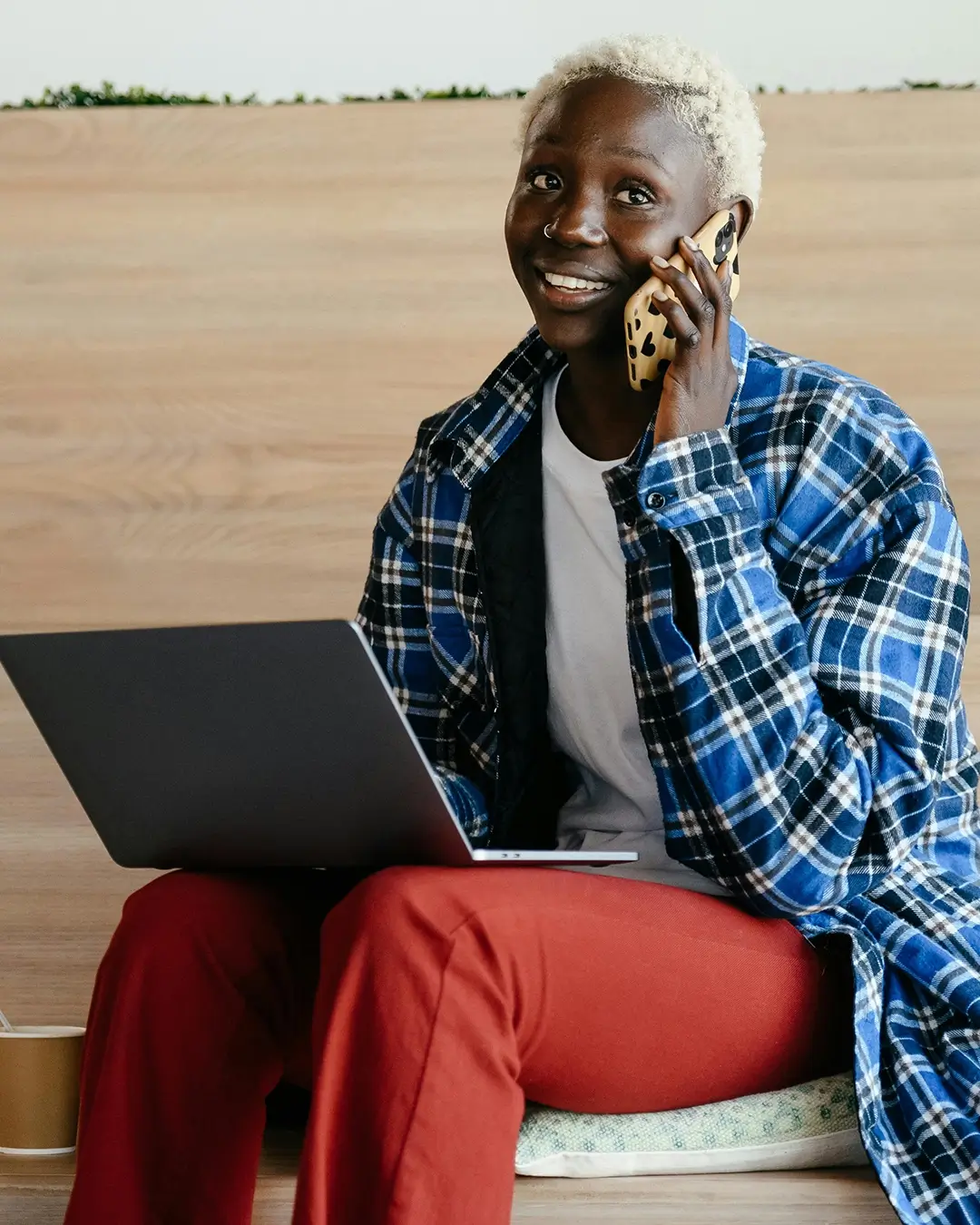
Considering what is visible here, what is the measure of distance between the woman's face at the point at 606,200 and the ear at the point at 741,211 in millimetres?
31

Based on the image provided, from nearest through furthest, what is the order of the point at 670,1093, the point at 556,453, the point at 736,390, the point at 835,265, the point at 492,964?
the point at 492,964 < the point at 670,1093 < the point at 736,390 < the point at 556,453 < the point at 835,265

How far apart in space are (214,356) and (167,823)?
0.85 m

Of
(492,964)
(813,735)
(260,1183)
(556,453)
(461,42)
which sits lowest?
(260,1183)

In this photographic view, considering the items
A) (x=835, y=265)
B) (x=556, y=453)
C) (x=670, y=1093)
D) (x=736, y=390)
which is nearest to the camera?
(x=670, y=1093)

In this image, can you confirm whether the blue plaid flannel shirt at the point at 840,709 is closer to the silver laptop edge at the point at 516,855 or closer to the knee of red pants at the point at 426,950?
the silver laptop edge at the point at 516,855

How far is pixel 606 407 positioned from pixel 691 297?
18 centimetres

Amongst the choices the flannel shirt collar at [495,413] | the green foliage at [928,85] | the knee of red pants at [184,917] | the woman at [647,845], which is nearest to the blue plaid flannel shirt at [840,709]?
Result: the woman at [647,845]

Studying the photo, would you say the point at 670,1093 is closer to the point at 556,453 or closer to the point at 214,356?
the point at 556,453

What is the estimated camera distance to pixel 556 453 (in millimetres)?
1299

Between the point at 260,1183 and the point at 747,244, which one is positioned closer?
the point at 260,1183

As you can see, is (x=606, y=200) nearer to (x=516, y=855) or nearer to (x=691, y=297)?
(x=691, y=297)

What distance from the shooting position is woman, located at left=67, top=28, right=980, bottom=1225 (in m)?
0.91

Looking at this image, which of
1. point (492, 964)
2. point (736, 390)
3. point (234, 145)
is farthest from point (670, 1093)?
point (234, 145)

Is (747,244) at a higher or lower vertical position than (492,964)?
higher
